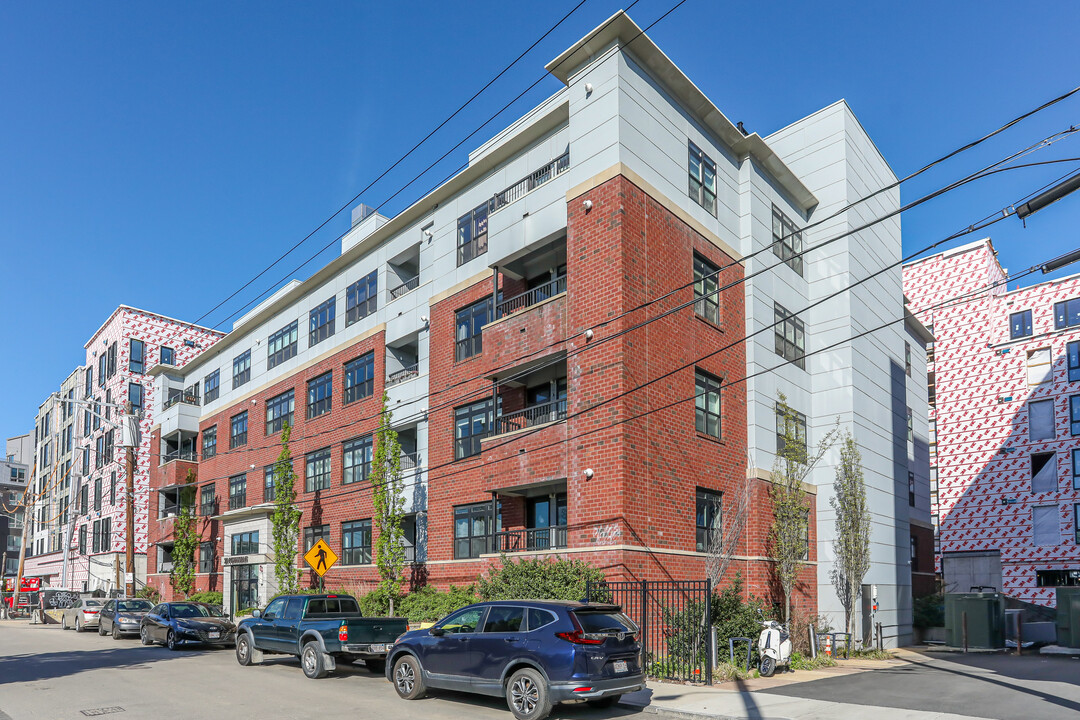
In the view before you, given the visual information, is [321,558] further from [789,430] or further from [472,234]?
[789,430]

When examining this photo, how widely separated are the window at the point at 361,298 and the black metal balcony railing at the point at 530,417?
10864mm

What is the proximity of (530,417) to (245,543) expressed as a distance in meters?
21.3

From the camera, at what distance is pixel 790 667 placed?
21781 millimetres

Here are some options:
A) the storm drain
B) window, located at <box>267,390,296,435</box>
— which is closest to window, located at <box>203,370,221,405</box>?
window, located at <box>267,390,296,435</box>

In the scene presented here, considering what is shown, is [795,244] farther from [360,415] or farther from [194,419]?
[194,419]

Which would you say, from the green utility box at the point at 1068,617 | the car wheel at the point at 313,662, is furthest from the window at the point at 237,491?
the green utility box at the point at 1068,617

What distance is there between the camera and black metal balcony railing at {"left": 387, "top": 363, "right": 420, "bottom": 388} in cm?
3188

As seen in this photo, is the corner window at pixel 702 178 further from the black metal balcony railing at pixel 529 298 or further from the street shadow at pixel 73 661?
the street shadow at pixel 73 661

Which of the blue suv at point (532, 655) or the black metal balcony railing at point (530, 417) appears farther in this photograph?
the black metal balcony railing at point (530, 417)

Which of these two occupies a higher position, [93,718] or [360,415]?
[360,415]

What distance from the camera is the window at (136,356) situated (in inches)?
2322

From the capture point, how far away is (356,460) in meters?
34.0

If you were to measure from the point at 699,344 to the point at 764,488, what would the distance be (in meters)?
5.31

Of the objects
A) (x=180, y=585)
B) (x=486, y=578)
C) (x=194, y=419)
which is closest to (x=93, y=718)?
(x=486, y=578)
